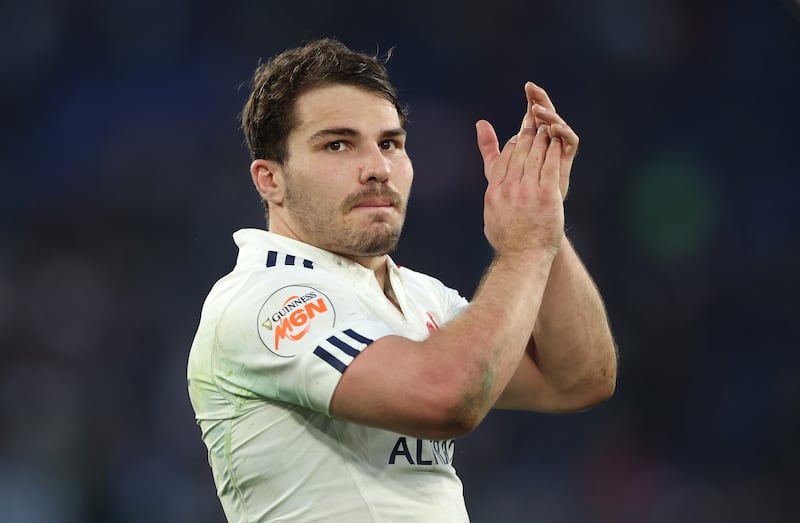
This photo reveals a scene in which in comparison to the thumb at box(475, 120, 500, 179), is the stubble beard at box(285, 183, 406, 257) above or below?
below

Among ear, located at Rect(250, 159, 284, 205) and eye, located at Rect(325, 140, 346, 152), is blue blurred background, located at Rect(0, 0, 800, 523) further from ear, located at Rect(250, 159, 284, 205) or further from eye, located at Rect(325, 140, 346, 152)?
eye, located at Rect(325, 140, 346, 152)

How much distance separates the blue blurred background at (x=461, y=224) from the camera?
5984 mm

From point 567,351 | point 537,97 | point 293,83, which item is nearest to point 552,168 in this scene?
point 537,97

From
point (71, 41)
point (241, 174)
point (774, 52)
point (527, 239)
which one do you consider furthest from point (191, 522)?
point (774, 52)

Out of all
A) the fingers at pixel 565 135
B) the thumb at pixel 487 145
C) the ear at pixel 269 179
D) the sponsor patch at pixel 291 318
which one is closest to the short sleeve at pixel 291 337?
the sponsor patch at pixel 291 318

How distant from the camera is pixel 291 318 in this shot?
246 cm

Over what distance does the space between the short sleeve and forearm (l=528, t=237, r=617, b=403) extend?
665 millimetres

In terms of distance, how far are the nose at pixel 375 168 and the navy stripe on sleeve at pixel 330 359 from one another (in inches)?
26.1

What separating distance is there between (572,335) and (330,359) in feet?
3.21

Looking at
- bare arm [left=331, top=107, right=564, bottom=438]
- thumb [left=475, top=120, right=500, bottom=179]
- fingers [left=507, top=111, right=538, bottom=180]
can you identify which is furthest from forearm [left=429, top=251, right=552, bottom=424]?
thumb [left=475, top=120, right=500, bottom=179]

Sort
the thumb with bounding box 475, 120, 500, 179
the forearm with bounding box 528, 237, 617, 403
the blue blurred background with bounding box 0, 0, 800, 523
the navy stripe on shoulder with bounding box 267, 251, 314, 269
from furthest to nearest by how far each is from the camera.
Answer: the blue blurred background with bounding box 0, 0, 800, 523
the forearm with bounding box 528, 237, 617, 403
the thumb with bounding box 475, 120, 500, 179
the navy stripe on shoulder with bounding box 267, 251, 314, 269

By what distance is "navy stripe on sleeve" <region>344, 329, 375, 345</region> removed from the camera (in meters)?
2.36

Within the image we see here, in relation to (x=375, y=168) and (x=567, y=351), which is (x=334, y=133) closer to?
(x=375, y=168)

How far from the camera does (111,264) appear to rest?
623 centimetres
